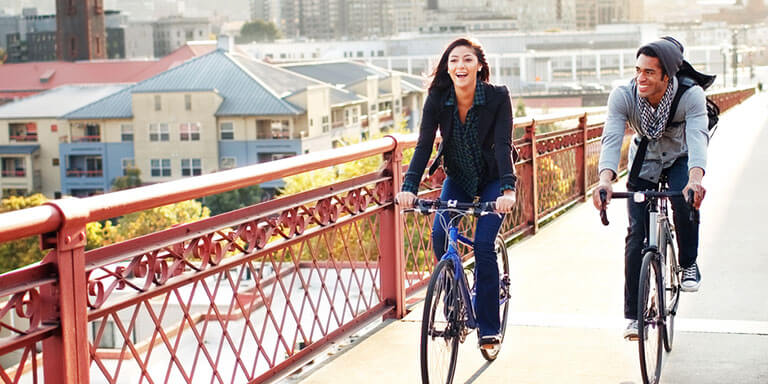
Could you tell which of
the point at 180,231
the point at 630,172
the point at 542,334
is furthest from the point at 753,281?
the point at 180,231

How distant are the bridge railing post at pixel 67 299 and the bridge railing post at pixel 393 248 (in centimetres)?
326

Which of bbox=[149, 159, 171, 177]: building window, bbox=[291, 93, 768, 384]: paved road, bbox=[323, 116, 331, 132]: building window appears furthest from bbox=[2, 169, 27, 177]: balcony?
bbox=[291, 93, 768, 384]: paved road

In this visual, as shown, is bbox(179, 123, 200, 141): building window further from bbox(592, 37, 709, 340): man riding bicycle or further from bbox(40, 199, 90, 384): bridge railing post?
bbox(40, 199, 90, 384): bridge railing post

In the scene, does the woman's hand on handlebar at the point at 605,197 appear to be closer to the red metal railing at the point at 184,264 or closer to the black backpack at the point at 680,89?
the black backpack at the point at 680,89

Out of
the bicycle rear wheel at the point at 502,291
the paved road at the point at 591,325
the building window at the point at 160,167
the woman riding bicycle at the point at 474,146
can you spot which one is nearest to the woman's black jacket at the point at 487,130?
the woman riding bicycle at the point at 474,146

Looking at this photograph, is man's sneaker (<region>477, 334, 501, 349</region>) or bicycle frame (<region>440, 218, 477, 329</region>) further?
man's sneaker (<region>477, 334, 501, 349</region>)

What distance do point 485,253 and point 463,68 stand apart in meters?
0.89

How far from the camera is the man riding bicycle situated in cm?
553

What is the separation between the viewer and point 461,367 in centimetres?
628

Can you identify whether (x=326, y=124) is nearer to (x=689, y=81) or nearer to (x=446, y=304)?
(x=689, y=81)

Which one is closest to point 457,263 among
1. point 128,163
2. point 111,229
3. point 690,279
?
point 690,279

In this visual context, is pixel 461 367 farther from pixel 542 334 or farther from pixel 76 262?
pixel 76 262

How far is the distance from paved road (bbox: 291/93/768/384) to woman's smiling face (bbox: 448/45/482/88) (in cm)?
152

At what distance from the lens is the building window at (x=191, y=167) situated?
100119 millimetres
